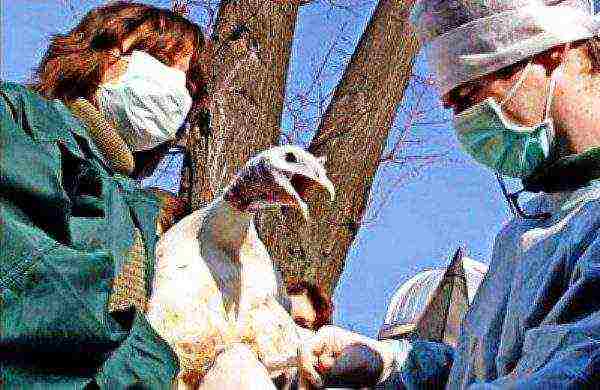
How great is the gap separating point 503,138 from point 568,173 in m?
0.19

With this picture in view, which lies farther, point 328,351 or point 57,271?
point 328,351

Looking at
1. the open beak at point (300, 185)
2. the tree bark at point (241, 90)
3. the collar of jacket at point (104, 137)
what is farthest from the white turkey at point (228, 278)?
the tree bark at point (241, 90)

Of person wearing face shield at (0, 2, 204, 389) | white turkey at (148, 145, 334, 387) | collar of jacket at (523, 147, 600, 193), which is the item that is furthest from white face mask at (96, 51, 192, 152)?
collar of jacket at (523, 147, 600, 193)

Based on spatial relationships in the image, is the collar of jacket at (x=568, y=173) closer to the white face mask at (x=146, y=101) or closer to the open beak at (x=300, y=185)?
the open beak at (x=300, y=185)

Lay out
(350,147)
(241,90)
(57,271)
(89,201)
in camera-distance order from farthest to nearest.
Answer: (350,147), (241,90), (89,201), (57,271)

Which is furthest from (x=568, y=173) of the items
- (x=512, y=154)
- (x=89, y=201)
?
(x=89, y=201)

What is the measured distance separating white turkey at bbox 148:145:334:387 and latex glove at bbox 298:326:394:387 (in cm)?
30

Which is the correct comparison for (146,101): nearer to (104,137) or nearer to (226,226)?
(104,137)

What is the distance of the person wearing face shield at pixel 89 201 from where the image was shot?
1340 mm

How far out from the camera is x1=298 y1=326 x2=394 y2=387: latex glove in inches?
88.2

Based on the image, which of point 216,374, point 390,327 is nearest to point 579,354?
point 216,374

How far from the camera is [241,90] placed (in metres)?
4.21

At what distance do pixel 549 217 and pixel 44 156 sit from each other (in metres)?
1.13

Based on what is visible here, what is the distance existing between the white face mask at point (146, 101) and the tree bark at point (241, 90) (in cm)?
143
